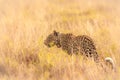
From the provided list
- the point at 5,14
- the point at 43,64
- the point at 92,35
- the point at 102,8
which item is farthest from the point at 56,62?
the point at 102,8

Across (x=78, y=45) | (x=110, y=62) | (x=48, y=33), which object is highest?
(x=48, y=33)

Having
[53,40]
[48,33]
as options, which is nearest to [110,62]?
[53,40]

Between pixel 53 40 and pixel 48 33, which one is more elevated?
pixel 48 33

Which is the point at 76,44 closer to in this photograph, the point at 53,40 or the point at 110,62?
the point at 53,40

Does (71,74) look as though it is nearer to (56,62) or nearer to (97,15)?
(56,62)

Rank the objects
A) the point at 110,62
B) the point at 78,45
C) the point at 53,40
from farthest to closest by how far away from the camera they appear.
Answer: the point at 53,40, the point at 78,45, the point at 110,62

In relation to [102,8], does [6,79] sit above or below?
below

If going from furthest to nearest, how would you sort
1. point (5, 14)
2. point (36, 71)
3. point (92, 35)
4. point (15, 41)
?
point (5, 14), point (92, 35), point (15, 41), point (36, 71)
